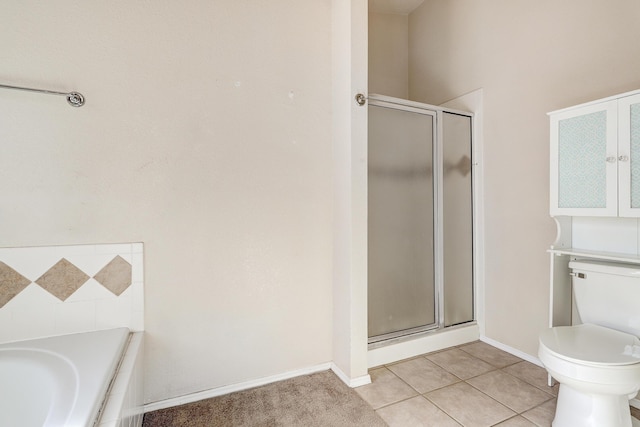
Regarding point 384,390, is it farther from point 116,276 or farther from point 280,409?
point 116,276

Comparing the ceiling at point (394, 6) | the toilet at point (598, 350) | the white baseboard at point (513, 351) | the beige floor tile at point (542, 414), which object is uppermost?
the ceiling at point (394, 6)

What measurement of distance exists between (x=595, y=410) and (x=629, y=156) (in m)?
1.18

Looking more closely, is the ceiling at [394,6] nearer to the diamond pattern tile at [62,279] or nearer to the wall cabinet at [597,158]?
the wall cabinet at [597,158]

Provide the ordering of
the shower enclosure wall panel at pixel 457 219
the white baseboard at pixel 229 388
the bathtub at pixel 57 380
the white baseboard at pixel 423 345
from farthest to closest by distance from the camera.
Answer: the shower enclosure wall panel at pixel 457 219, the white baseboard at pixel 423 345, the white baseboard at pixel 229 388, the bathtub at pixel 57 380

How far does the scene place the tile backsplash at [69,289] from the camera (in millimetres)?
1498

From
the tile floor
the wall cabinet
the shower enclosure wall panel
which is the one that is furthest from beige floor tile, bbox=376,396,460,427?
the wall cabinet

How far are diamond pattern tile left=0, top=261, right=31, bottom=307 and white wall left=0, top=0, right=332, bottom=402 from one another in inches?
5.5

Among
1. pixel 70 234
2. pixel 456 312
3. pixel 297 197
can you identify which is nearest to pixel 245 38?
pixel 297 197

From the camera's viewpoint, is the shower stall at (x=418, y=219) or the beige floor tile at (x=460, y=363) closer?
the beige floor tile at (x=460, y=363)

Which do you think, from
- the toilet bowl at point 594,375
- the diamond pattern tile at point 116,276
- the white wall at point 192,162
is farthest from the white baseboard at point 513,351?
the diamond pattern tile at point 116,276

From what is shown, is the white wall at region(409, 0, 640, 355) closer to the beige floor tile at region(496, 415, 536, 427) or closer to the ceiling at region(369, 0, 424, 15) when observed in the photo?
the ceiling at region(369, 0, 424, 15)

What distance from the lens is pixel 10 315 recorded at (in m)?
1.49

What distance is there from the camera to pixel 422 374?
6.84 feet

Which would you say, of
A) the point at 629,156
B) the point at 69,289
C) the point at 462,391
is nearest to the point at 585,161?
the point at 629,156
